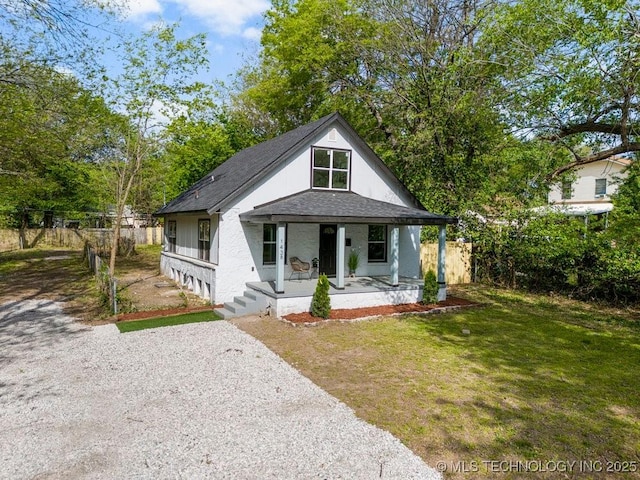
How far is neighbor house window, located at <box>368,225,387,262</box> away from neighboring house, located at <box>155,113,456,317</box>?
0.04m

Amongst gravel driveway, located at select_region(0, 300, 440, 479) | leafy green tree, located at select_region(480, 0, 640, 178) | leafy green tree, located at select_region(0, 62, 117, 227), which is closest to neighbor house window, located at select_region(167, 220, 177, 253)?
A: leafy green tree, located at select_region(0, 62, 117, 227)

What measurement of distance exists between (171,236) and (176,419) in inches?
573

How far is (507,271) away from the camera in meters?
16.6

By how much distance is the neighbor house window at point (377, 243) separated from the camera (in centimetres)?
1570

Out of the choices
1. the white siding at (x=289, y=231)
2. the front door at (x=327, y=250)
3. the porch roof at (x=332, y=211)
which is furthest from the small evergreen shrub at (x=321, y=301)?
the front door at (x=327, y=250)

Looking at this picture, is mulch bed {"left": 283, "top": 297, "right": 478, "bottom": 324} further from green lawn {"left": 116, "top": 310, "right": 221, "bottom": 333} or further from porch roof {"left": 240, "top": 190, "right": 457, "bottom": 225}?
porch roof {"left": 240, "top": 190, "right": 457, "bottom": 225}

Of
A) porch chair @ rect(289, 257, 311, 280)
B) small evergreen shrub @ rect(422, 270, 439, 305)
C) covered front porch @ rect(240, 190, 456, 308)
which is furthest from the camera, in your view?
porch chair @ rect(289, 257, 311, 280)

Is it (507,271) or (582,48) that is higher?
(582,48)

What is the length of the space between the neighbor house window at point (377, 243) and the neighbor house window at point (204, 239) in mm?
6226

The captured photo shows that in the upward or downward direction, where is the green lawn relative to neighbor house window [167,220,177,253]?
downward

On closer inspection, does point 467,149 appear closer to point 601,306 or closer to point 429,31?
point 429,31

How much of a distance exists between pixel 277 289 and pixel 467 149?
1264 cm

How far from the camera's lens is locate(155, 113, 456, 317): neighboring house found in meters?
11.9

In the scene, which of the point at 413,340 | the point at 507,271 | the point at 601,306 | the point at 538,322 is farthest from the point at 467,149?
the point at 413,340
